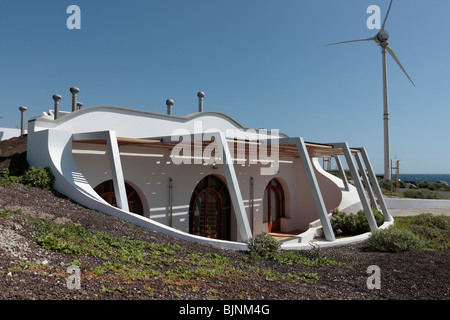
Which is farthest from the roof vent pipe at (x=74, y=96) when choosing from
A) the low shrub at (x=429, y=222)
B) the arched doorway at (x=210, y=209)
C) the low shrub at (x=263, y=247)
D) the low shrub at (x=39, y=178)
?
the low shrub at (x=429, y=222)

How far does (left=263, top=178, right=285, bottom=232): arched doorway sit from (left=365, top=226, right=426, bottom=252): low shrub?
8295mm

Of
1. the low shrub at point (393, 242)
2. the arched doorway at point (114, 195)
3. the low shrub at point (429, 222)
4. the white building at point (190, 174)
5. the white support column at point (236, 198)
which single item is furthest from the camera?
the low shrub at point (429, 222)

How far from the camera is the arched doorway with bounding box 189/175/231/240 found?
43.8ft

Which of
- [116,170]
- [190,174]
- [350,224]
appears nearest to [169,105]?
[190,174]

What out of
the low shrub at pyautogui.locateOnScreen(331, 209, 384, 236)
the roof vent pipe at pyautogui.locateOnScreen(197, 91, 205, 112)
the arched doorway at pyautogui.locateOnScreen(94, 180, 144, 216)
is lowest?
the low shrub at pyautogui.locateOnScreen(331, 209, 384, 236)

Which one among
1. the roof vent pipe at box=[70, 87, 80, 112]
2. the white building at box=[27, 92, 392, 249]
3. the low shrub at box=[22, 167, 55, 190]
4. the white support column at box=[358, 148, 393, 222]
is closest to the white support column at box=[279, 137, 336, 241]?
the white building at box=[27, 92, 392, 249]

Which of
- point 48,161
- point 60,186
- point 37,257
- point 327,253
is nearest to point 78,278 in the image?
point 37,257

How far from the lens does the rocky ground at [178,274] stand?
399cm

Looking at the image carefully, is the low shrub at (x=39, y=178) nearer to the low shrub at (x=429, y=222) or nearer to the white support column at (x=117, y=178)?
the white support column at (x=117, y=178)

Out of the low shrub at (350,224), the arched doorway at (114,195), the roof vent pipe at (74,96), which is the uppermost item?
the roof vent pipe at (74,96)

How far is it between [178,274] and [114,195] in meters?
6.90

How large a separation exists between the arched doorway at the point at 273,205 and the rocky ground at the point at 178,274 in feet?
28.9

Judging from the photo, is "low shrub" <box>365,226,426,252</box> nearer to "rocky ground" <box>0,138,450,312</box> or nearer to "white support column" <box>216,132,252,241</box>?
"rocky ground" <box>0,138,450,312</box>

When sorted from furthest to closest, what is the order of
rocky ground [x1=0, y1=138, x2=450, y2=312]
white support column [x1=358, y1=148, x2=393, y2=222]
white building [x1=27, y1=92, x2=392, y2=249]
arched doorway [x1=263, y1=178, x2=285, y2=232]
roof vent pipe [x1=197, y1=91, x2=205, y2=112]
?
arched doorway [x1=263, y1=178, x2=285, y2=232], roof vent pipe [x1=197, y1=91, x2=205, y2=112], white support column [x1=358, y1=148, x2=393, y2=222], white building [x1=27, y1=92, x2=392, y2=249], rocky ground [x1=0, y1=138, x2=450, y2=312]
